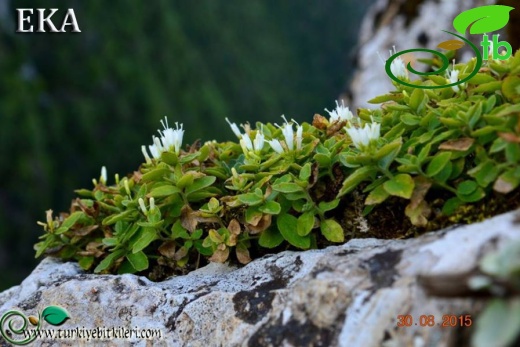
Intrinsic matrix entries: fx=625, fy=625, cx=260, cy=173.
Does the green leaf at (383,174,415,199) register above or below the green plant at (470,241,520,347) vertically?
above

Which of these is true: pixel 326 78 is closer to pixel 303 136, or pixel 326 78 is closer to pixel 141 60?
pixel 141 60

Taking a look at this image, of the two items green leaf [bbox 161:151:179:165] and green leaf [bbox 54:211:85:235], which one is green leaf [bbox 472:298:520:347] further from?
green leaf [bbox 54:211:85:235]

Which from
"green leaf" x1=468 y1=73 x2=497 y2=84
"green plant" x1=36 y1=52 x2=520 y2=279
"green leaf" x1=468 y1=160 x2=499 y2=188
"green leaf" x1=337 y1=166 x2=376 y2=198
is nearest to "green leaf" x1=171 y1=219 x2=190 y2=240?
"green plant" x1=36 y1=52 x2=520 y2=279

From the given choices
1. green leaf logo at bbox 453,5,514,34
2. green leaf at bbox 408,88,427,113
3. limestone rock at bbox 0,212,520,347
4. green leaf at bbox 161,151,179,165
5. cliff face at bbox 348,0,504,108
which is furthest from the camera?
cliff face at bbox 348,0,504,108

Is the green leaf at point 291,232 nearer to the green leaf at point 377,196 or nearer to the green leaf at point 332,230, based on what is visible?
the green leaf at point 332,230

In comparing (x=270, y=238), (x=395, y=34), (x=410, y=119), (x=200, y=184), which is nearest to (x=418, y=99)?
(x=410, y=119)
